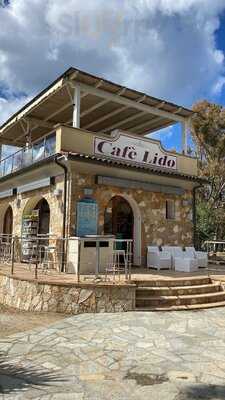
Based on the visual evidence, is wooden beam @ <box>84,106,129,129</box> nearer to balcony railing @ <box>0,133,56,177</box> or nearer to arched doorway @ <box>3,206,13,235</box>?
balcony railing @ <box>0,133,56,177</box>

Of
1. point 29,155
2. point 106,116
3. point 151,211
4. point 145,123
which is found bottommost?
point 151,211

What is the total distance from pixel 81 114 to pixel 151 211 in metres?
5.19

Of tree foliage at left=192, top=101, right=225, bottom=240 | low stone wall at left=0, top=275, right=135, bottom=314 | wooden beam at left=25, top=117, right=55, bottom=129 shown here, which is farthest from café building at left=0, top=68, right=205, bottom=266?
tree foliage at left=192, top=101, right=225, bottom=240

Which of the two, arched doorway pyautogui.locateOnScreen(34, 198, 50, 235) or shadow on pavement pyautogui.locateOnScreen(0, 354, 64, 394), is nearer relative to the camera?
shadow on pavement pyautogui.locateOnScreen(0, 354, 64, 394)

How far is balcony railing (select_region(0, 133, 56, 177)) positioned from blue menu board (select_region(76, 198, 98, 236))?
1.94m

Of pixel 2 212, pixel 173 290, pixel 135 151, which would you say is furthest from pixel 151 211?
pixel 2 212

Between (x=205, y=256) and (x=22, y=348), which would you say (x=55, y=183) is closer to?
(x=205, y=256)

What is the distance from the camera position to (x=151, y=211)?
42.5 ft

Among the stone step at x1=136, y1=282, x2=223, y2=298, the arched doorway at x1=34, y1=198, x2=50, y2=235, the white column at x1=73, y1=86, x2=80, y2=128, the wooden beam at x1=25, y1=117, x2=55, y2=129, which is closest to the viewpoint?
the stone step at x1=136, y1=282, x2=223, y2=298

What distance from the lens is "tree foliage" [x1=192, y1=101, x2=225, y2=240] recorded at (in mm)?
24828

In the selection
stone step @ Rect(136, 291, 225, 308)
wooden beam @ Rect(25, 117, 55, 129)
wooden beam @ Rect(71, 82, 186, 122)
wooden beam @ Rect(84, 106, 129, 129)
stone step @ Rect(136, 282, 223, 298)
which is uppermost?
wooden beam @ Rect(84, 106, 129, 129)

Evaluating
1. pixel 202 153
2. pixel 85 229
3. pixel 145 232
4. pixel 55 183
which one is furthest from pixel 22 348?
pixel 202 153

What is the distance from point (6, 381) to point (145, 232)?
8.60 m

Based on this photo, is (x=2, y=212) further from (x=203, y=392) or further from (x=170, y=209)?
(x=203, y=392)
